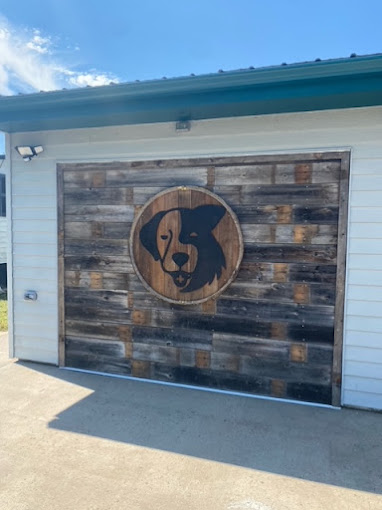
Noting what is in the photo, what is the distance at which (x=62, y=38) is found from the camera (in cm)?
805

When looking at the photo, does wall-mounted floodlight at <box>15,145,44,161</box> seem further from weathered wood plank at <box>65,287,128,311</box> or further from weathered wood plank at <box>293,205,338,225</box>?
weathered wood plank at <box>293,205,338,225</box>

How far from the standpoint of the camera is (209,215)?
3.41 metres

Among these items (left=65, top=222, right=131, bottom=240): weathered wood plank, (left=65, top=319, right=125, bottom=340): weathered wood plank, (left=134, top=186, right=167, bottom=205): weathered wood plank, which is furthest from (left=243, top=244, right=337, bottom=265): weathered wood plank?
(left=65, top=319, right=125, bottom=340): weathered wood plank

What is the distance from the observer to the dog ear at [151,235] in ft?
11.7

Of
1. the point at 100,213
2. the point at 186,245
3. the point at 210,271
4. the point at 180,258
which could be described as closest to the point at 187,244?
the point at 186,245

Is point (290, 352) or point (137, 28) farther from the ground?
point (137, 28)

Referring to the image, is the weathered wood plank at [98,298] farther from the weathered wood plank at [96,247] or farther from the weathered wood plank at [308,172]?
the weathered wood plank at [308,172]

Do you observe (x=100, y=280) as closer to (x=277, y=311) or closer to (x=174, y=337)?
(x=174, y=337)

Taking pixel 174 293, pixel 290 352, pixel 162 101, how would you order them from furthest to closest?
pixel 174 293
pixel 290 352
pixel 162 101

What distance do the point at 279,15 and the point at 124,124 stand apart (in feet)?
11.2

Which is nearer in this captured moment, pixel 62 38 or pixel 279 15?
pixel 279 15

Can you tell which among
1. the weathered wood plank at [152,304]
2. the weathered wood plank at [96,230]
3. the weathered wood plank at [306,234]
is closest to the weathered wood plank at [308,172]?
the weathered wood plank at [306,234]

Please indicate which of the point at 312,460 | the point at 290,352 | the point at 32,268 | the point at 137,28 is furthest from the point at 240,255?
the point at 137,28

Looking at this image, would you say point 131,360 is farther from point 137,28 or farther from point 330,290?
point 137,28
